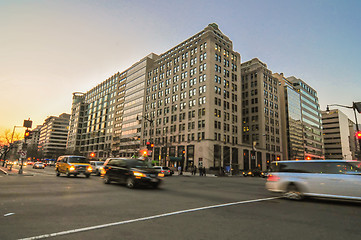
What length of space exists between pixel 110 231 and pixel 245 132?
78.1 metres

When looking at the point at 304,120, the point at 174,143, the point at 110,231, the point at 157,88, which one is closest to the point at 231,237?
the point at 110,231

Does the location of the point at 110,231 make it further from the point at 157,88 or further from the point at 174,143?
the point at 157,88

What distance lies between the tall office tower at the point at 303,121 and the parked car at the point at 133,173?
297 ft

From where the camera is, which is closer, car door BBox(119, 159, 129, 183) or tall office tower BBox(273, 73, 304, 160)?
car door BBox(119, 159, 129, 183)

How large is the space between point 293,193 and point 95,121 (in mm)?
118259

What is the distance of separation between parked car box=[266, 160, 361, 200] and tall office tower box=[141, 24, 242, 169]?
146 ft

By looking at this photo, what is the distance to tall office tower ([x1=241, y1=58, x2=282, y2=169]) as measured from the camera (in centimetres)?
7375

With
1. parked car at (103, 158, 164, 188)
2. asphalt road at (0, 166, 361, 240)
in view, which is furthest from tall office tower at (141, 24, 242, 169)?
asphalt road at (0, 166, 361, 240)

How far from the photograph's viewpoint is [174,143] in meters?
65.4

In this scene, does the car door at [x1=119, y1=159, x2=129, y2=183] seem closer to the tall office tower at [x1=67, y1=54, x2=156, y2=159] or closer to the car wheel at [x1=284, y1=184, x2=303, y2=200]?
the car wheel at [x1=284, y1=184, x2=303, y2=200]

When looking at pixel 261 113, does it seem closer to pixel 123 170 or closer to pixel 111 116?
pixel 111 116

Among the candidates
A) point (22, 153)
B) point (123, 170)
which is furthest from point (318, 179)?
point (22, 153)

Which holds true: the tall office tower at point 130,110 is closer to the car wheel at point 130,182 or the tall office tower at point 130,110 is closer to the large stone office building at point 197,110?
the large stone office building at point 197,110

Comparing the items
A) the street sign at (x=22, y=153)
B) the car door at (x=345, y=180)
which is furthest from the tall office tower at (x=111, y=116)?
the car door at (x=345, y=180)
